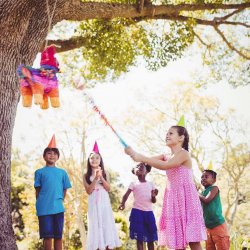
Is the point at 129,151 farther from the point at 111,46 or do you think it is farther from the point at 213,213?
the point at 111,46

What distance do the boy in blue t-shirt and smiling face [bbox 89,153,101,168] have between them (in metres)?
0.43

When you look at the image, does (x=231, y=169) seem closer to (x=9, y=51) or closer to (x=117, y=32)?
(x=117, y=32)

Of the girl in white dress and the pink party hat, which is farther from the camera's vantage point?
the girl in white dress

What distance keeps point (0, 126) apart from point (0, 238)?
3.30ft

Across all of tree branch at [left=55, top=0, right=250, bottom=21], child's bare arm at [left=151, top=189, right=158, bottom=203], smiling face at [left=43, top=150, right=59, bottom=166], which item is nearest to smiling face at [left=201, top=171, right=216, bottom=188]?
child's bare arm at [left=151, top=189, right=158, bottom=203]

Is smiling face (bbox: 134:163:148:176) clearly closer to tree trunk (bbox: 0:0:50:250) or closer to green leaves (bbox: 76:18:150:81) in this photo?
tree trunk (bbox: 0:0:50:250)

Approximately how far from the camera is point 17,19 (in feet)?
13.7

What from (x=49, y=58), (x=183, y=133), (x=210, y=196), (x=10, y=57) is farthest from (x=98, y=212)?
(x=10, y=57)

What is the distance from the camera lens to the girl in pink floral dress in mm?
A: 3414

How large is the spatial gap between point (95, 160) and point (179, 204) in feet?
5.35

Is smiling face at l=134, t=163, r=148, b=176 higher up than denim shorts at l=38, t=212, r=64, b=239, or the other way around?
smiling face at l=134, t=163, r=148, b=176

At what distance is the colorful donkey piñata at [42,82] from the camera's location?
374cm

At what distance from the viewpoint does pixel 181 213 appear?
3.50 metres

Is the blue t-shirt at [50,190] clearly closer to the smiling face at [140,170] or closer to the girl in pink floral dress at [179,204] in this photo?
the smiling face at [140,170]
